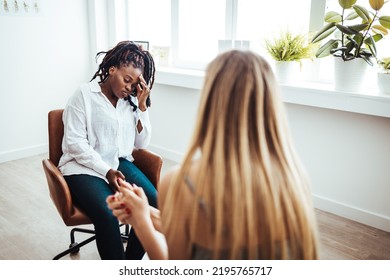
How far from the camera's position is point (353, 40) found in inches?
85.9

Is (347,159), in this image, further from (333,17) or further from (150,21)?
(150,21)

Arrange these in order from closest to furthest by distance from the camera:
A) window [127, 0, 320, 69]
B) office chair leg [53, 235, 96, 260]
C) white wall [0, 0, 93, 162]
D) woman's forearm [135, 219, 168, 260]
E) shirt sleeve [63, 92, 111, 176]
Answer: woman's forearm [135, 219, 168, 260] < shirt sleeve [63, 92, 111, 176] < office chair leg [53, 235, 96, 260] < window [127, 0, 320, 69] < white wall [0, 0, 93, 162]

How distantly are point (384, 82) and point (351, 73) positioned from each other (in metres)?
0.18

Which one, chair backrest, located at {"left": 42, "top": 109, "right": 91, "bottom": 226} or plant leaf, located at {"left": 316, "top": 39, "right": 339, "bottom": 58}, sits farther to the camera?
plant leaf, located at {"left": 316, "top": 39, "right": 339, "bottom": 58}

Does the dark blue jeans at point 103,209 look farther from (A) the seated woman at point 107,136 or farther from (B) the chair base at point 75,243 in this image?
(B) the chair base at point 75,243

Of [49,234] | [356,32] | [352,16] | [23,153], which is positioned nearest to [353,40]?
[356,32]

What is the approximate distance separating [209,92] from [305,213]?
32 centimetres

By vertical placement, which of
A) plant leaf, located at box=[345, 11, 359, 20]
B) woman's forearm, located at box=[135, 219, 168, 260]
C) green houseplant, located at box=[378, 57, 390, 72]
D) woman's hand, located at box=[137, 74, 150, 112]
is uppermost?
plant leaf, located at box=[345, 11, 359, 20]

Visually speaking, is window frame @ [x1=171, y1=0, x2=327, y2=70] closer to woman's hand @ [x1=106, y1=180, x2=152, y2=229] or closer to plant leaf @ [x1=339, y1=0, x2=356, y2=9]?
plant leaf @ [x1=339, y1=0, x2=356, y2=9]

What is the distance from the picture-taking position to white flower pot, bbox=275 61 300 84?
8.30ft

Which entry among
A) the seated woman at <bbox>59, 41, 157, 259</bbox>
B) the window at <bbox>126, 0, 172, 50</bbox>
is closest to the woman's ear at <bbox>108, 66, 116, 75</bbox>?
the seated woman at <bbox>59, 41, 157, 259</bbox>

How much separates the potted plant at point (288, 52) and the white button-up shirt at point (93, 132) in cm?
109

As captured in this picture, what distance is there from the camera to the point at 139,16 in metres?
3.76

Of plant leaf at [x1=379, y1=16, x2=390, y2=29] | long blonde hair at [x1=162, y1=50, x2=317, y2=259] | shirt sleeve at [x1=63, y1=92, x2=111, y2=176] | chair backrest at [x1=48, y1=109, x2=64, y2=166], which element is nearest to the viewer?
long blonde hair at [x1=162, y1=50, x2=317, y2=259]
